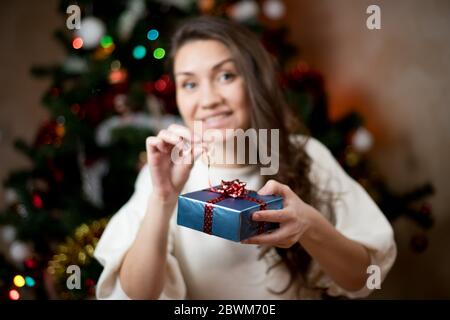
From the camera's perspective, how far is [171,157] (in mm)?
564

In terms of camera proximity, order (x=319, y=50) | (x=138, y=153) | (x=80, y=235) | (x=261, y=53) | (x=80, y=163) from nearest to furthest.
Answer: (x=261, y=53), (x=80, y=235), (x=138, y=153), (x=80, y=163), (x=319, y=50)

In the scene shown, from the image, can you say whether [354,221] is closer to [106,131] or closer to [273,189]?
[273,189]

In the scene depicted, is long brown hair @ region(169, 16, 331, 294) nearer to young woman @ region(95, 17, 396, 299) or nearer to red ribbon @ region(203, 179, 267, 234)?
young woman @ region(95, 17, 396, 299)

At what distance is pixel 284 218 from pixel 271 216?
25mm

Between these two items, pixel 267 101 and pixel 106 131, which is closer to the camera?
pixel 267 101

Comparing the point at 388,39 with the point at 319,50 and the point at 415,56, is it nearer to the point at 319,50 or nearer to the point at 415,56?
the point at 415,56

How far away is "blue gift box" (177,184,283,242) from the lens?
0.45 m

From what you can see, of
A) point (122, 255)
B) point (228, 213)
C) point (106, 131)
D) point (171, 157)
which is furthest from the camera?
point (106, 131)

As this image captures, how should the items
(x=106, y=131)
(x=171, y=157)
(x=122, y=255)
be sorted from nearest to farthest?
(x=171, y=157) → (x=122, y=255) → (x=106, y=131)

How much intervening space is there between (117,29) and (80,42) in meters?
0.11

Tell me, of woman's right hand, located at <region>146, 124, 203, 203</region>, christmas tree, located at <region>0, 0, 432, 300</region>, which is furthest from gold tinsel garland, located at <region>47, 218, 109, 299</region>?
woman's right hand, located at <region>146, 124, 203, 203</region>

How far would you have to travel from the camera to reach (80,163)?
3.74ft

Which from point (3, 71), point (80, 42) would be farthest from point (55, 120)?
point (3, 71)

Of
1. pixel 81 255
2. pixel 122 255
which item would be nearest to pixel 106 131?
pixel 81 255
